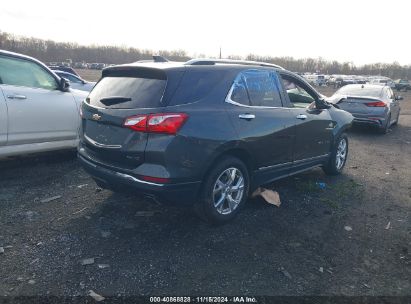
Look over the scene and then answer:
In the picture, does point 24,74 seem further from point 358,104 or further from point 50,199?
point 358,104

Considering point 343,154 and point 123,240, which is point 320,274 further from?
point 343,154

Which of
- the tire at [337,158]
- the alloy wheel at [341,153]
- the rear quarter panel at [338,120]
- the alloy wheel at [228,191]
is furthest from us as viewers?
the alloy wheel at [341,153]

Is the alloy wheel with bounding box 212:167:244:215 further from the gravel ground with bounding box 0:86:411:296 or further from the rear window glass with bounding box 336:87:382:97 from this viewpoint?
the rear window glass with bounding box 336:87:382:97

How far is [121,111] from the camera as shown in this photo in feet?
12.2

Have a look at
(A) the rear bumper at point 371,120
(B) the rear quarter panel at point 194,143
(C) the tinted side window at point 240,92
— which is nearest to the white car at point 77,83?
(A) the rear bumper at point 371,120

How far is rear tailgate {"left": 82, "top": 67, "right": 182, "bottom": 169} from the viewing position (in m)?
3.63

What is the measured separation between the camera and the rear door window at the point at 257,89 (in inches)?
169

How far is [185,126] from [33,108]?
3.15 meters

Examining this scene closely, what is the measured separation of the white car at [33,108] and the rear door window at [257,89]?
128 inches

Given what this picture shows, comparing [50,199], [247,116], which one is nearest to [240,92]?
[247,116]

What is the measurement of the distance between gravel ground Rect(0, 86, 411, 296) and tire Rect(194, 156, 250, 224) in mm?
171

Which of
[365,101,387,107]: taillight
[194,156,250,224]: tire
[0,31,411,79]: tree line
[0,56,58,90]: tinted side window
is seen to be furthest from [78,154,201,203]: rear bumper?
[0,31,411,79]: tree line

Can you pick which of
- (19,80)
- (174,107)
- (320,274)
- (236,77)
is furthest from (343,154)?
(19,80)

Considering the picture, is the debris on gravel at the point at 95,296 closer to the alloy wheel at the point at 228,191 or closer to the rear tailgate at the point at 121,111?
the rear tailgate at the point at 121,111
